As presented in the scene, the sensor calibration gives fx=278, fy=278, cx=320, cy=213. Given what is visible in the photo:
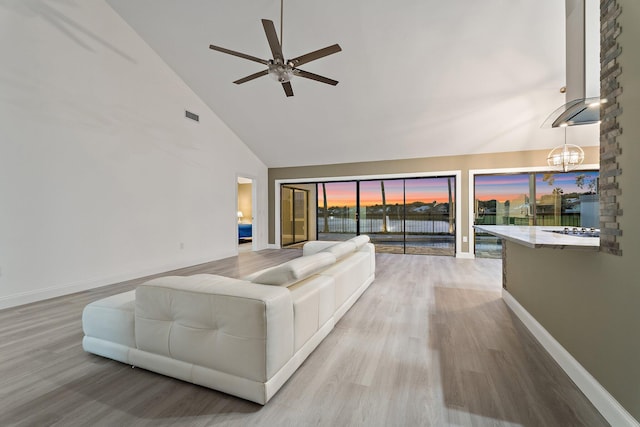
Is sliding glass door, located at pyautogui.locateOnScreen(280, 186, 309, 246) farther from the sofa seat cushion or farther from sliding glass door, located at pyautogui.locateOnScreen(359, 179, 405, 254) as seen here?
the sofa seat cushion

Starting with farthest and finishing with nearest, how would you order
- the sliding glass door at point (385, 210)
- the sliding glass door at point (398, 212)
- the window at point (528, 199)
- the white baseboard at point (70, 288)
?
1. the sliding glass door at point (385, 210)
2. the sliding glass door at point (398, 212)
3. the window at point (528, 199)
4. the white baseboard at point (70, 288)

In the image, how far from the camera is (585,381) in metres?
1.69

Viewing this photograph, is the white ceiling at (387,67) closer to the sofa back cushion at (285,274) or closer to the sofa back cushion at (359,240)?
the sofa back cushion at (359,240)

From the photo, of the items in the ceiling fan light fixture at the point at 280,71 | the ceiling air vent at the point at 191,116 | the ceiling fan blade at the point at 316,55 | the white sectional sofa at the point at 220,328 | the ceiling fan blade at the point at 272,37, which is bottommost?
the white sectional sofa at the point at 220,328

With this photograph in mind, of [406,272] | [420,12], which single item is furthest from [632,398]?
[420,12]

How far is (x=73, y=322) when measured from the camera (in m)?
2.80

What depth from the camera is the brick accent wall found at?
4.90ft

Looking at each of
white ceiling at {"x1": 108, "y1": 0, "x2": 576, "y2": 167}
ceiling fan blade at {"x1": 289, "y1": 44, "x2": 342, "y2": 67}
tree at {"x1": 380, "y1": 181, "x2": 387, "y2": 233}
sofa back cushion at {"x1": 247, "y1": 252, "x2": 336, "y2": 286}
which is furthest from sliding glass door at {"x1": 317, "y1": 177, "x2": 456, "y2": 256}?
sofa back cushion at {"x1": 247, "y1": 252, "x2": 336, "y2": 286}

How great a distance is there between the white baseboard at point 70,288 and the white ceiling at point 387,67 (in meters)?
3.64

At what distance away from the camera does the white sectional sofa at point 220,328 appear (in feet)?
5.16

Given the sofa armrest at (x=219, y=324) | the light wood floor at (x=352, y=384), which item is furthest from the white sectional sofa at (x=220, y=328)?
the light wood floor at (x=352, y=384)

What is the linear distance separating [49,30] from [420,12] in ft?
15.7

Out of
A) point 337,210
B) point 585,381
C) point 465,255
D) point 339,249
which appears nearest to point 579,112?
point 585,381

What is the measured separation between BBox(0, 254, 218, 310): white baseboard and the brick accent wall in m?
5.49
